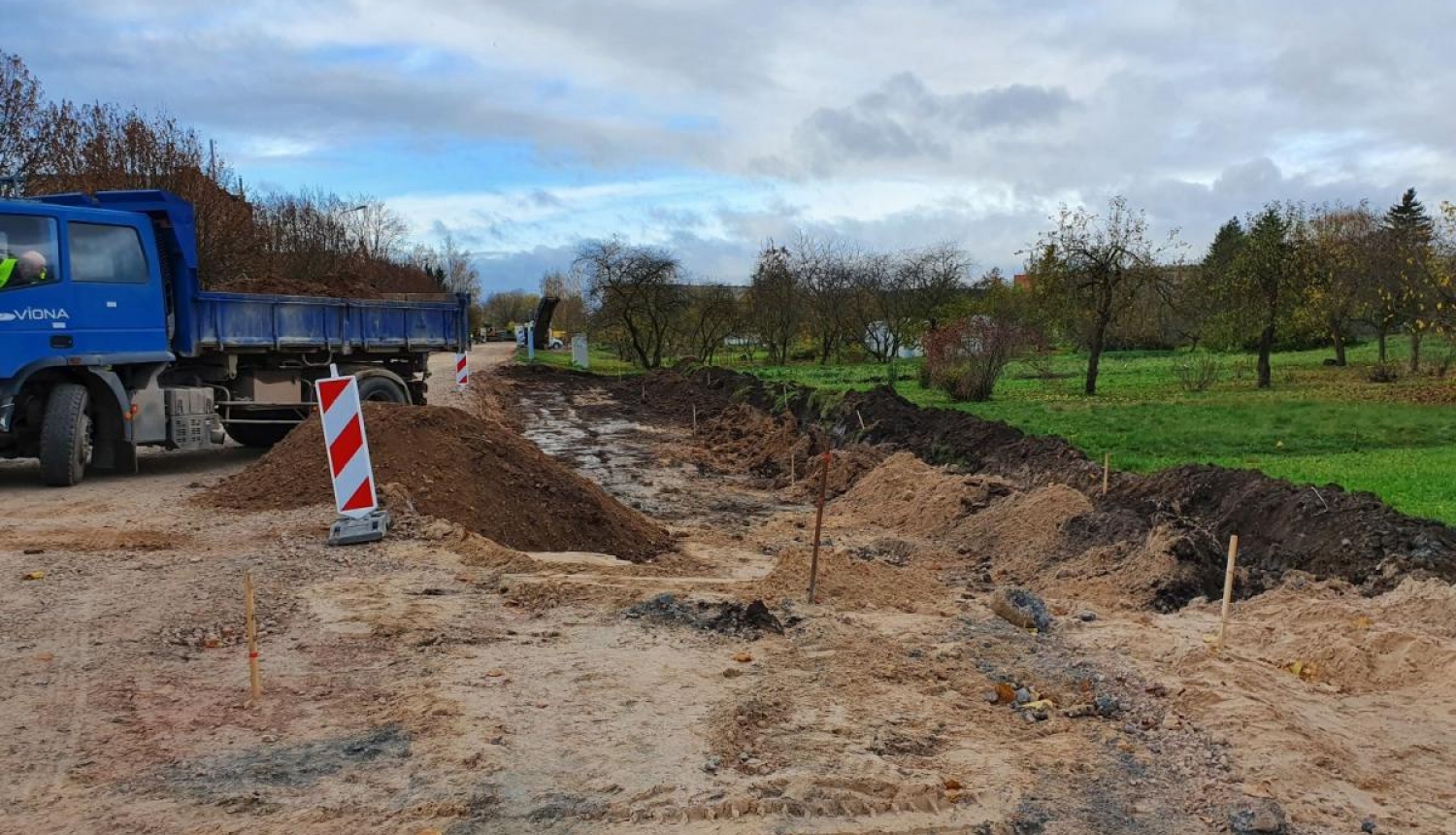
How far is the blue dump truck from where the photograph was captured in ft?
38.0

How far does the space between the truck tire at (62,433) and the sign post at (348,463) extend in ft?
15.8

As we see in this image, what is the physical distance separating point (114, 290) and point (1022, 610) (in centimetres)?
1110

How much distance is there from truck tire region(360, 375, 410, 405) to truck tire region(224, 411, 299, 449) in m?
1.12

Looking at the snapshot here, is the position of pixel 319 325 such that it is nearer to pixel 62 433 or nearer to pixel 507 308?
pixel 62 433

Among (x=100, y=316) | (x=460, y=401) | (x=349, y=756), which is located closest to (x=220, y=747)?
(x=349, y=756)

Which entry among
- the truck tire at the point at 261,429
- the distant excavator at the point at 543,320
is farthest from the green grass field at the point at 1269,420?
the distant excavator at the point at 543,320

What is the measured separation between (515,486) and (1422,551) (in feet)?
27.4

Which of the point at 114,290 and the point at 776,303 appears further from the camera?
the point at 776,303

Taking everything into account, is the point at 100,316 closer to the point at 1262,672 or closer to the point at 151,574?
the point at 151,574

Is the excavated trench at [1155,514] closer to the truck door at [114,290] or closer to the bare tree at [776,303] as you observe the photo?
the truck door at [114,290]

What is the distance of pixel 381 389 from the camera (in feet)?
54.6

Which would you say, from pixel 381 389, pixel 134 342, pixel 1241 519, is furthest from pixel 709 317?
pixel 1241 519

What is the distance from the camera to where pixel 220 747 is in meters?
4.69

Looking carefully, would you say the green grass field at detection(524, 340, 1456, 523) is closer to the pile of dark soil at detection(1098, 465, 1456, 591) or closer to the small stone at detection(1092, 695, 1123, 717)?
the pile of dark soil at detection(1098, 465, 1456, 591)
